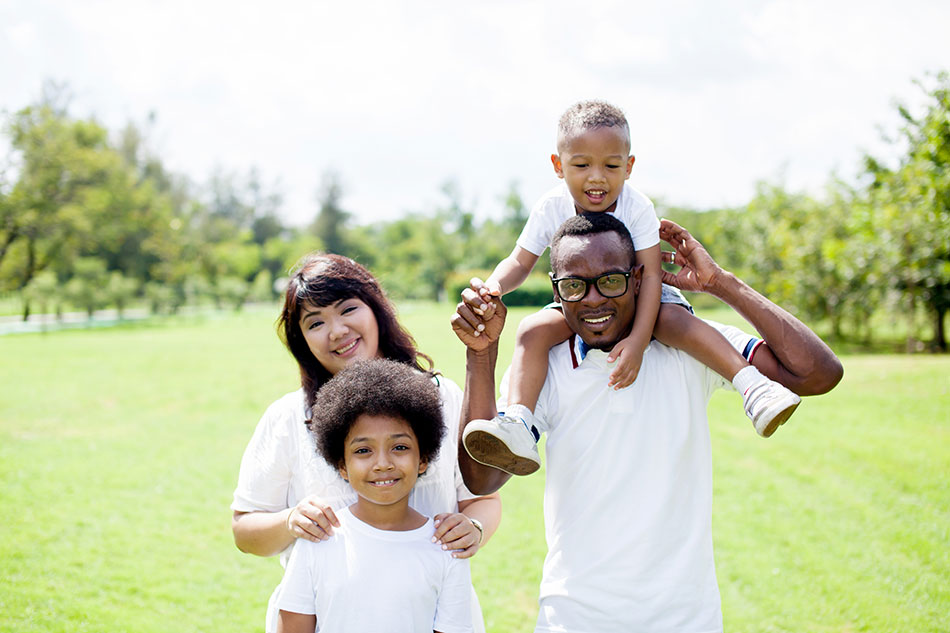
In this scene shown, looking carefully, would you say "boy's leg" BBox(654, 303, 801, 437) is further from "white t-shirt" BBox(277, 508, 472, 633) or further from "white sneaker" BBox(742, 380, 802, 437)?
"white t-shirt" BBox(277, 508, 472, 633)

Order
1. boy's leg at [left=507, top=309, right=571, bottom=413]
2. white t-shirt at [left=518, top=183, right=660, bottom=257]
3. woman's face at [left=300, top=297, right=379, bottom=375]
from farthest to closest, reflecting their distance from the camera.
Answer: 1. white t-shirt at [left=518, top=183, right=660, bottom=257]
2. woman's face at [left=300, top=297, right=379, bottom=375]
3. boy's leg at [left=507, top=309, right=571, bottom=413]

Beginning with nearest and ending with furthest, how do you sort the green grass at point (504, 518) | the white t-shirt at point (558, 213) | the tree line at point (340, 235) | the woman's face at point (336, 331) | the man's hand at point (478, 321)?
the man's hand at point (478, 321) < the woman's face at point (336, 331) < the white t-shirt at point (558, 213) < the green grass at point (504, 518) < the tree line at point (340, 235)

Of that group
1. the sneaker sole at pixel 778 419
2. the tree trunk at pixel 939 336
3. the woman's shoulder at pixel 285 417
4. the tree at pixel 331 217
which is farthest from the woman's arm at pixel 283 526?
the tree at pixel 331 217

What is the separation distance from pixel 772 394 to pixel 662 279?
68 centimetres

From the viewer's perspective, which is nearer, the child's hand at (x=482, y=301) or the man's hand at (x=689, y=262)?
the child's hand at (x=482, y=301)

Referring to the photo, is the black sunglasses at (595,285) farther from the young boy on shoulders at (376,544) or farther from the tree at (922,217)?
the tree at (922,217)

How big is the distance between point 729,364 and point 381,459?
1.11 meters

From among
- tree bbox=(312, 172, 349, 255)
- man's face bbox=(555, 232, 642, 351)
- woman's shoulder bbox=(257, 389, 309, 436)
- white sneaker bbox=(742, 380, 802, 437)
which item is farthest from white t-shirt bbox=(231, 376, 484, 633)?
tree bbox=(312, 172, 349, 255)

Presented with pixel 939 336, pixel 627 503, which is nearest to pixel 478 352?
pixel 627 503

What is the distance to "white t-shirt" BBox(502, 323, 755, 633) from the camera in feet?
6.87

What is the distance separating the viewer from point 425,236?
56.0 meters

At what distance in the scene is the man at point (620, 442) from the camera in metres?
2.11

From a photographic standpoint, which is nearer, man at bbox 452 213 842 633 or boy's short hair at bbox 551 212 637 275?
man at bbox 452 213 842 633

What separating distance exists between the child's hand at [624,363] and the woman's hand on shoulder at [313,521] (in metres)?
0.94
